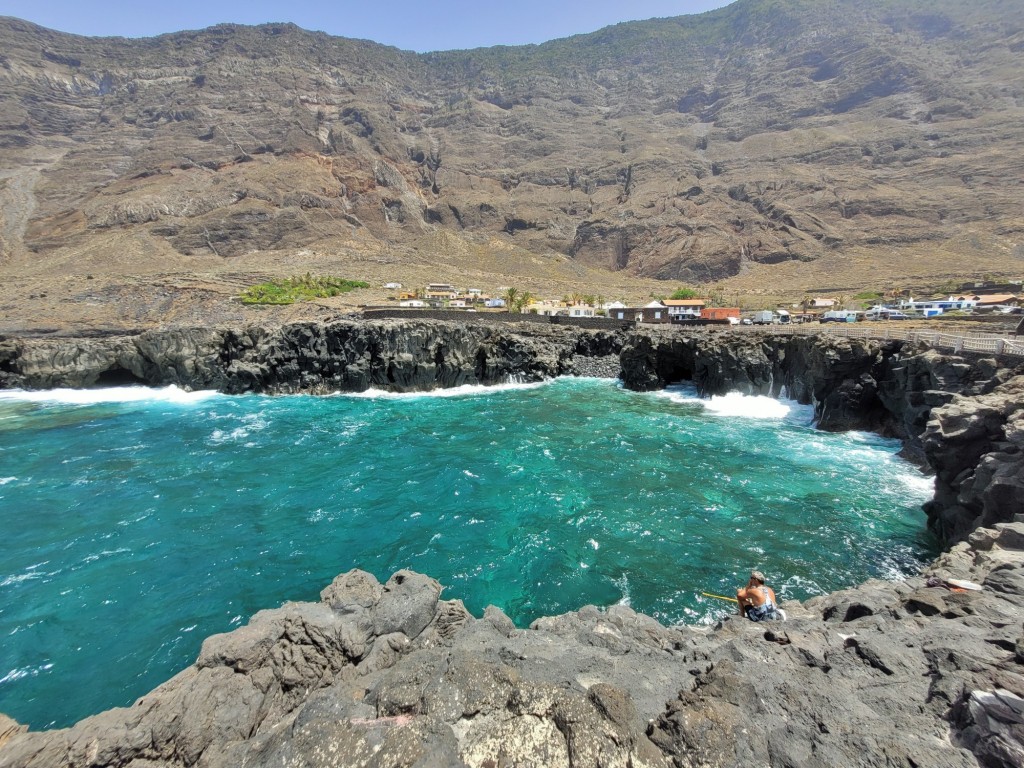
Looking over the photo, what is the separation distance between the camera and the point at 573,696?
18.0 feet

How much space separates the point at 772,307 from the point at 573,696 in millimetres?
77490

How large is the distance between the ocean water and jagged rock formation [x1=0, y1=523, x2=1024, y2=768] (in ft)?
15.2

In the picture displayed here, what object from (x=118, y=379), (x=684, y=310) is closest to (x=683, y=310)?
(x=684, y=310)

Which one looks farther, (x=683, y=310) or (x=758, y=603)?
(x=683, y=310)

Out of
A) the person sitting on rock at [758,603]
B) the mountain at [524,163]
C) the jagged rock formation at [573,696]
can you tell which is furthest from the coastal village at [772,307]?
the jagged rock formation at [573,696]

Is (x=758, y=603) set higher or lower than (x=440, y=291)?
lower

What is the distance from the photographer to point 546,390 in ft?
138

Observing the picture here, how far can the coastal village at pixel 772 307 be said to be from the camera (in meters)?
47.5

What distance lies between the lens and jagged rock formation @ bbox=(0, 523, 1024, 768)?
4668 millimetres

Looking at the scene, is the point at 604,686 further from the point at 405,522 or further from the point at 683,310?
the point at 683,310

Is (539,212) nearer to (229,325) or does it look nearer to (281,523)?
(229,325)

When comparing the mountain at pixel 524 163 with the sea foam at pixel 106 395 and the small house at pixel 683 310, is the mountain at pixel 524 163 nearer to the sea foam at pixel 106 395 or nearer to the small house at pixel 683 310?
the sea foam at pixel 106 395

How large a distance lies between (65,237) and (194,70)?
101m

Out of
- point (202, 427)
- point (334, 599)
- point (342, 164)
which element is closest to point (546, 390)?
point (202, 427)
